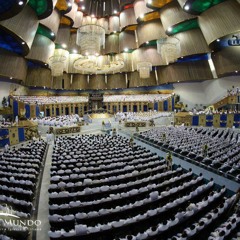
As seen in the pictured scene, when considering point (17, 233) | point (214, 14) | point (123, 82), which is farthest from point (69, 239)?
point (123, 82)

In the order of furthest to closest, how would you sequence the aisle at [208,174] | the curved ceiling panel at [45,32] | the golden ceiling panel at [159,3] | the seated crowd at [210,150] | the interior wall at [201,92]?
1. the interior wall at [201,92]
2. the golden ceiling panel at [159,3]
3. the curved ceiling panel at [45,32]
4. the seated crowd at [210,150]
5. the aisle at [208,174]

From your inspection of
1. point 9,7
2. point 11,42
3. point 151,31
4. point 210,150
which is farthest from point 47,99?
point 210,150

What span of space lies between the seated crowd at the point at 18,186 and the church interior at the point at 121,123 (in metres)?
0.04

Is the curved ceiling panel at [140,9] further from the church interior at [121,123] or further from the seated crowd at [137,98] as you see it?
the seated crowd at [137,98]

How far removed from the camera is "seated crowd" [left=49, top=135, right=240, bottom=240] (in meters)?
5.60

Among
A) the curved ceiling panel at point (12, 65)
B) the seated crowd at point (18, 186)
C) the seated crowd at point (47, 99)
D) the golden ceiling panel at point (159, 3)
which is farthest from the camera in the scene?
the seated crowd at point (47, 99)

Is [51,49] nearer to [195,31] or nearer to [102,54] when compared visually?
[102,54]

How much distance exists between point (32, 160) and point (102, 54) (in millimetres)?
30285

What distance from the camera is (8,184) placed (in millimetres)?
8328

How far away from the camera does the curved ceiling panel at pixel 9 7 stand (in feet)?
46.7

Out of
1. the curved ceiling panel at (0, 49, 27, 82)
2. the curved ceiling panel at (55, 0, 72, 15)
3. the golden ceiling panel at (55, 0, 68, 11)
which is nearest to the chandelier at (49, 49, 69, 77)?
the curved ceiling panel at (0, 49, 27, 82)

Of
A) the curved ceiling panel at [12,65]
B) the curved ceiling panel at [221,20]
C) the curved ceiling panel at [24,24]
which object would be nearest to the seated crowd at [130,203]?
the curved ceiling panel at [24,24]

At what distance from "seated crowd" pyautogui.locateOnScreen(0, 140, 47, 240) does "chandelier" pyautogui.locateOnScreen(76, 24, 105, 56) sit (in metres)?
8.70

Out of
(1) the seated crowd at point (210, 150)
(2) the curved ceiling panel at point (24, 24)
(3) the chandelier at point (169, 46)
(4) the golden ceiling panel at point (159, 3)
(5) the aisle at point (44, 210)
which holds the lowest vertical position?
(5) the aisle at point (44, 210)
